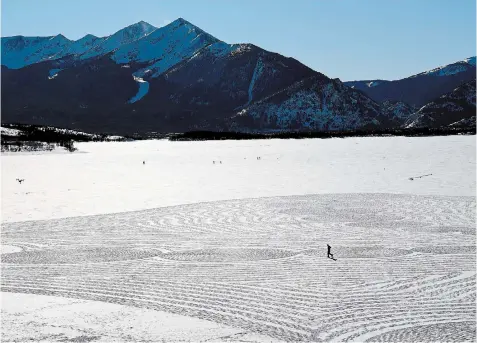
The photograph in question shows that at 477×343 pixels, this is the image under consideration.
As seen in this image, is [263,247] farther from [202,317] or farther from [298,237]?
[202,317]

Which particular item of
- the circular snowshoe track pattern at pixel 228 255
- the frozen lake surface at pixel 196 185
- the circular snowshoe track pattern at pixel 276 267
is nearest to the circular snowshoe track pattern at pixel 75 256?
the circular snowshoe track pattern at pixel 276 267

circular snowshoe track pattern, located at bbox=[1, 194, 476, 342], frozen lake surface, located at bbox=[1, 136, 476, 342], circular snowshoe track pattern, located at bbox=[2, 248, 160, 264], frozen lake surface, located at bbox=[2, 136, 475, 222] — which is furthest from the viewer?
frozen lake surface, located at bbox=[2, 136, 475, 222]

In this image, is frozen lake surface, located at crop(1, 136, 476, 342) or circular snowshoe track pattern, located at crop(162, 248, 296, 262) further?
circular snowshoe track pattern, located at crop(162, 248, 296, 262)

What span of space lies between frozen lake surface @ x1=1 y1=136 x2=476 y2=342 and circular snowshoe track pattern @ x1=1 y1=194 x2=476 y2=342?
0.04 metres

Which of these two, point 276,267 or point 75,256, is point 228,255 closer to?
point 276,267

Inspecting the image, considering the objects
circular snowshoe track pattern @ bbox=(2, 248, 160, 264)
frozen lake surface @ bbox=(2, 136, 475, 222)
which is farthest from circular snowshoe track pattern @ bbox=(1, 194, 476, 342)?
frozen lake surface @ bbox=(2, 136, 475, 222)

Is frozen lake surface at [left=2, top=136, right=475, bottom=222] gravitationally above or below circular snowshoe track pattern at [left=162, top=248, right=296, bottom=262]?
above

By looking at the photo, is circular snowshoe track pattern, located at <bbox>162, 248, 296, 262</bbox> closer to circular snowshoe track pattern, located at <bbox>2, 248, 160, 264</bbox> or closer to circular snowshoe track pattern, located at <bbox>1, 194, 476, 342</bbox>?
circular snowshoe track pattern, located at <bbox>1, 194, 476, 342</bbox>

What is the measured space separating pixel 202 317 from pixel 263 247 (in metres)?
5.55

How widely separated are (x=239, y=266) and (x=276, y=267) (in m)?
Answer: 0.92

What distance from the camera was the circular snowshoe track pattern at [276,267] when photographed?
947 cm

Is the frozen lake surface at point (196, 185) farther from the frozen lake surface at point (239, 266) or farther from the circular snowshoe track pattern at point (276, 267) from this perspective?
the circular snowshoe track pattern at point (276, 267)

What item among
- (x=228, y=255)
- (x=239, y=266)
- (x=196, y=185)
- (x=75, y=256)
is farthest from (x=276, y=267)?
(x=196, y=185)

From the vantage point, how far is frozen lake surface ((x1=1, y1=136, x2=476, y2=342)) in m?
9.12
